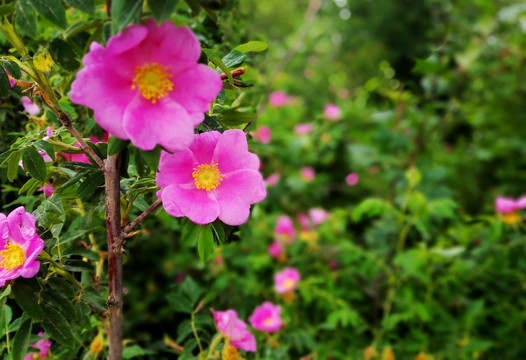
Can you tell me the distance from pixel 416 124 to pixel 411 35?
5.89m

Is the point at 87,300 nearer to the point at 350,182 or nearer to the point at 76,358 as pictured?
the point at 76,358

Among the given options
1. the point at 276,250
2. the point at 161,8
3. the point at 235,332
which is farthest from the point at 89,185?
the point at 276,250

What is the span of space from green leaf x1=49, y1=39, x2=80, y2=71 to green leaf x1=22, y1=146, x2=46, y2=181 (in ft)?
0.46

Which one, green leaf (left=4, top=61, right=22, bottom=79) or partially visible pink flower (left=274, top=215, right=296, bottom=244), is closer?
green leaf (left=4, top=61, right=22, bottom=79)

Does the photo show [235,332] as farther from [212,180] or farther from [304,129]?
[304,129]

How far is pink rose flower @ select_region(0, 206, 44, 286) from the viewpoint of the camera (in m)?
0.61

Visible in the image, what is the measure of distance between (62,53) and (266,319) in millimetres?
896

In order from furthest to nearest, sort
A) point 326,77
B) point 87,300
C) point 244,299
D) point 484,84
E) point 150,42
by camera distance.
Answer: point 326,77
point 484,84
point 244,299
point 87,300
point 150,42

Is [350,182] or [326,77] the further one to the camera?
[326,77]

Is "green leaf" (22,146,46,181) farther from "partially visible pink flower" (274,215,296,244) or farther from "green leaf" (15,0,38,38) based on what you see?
"partially visible pink flower" (274,215,296,244)

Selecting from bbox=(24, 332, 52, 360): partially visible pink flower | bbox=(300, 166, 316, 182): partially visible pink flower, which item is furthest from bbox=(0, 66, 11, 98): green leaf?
bbox=(300, 166, 316, 182): partially visible pink flower

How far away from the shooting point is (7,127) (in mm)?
999

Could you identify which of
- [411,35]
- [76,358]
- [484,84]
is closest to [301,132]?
[484,84]

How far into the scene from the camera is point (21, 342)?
2.22ft
